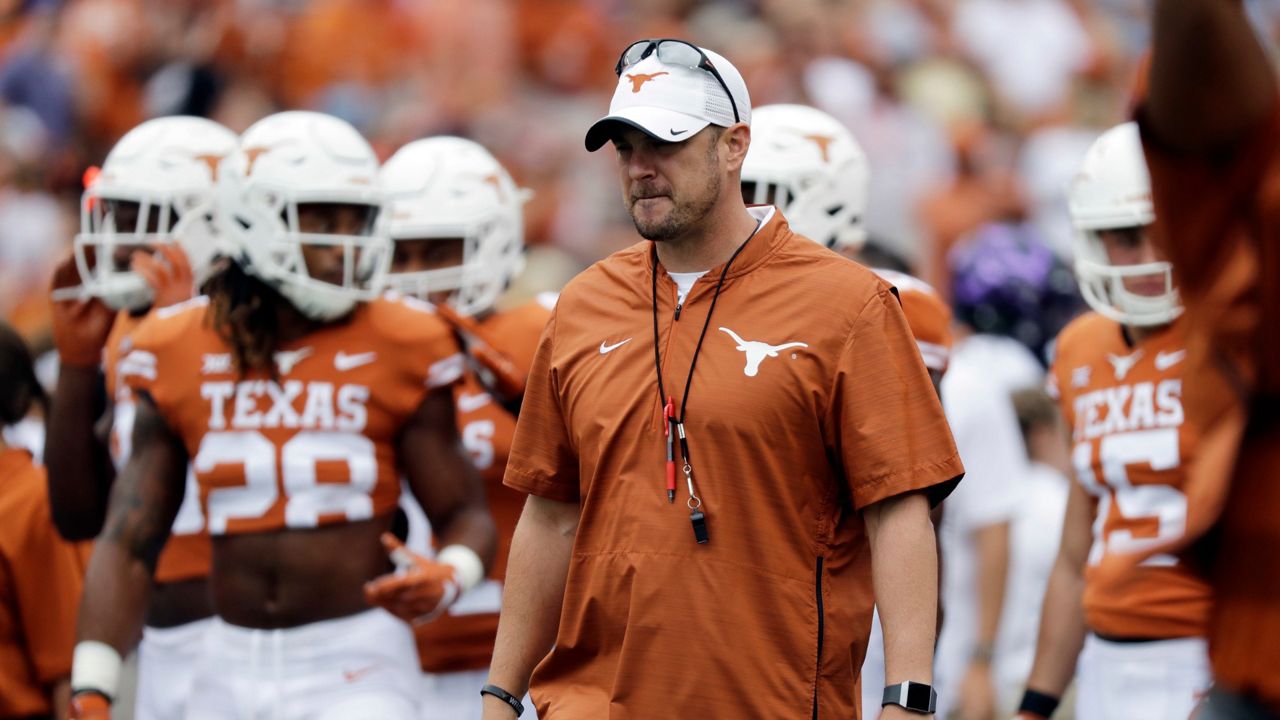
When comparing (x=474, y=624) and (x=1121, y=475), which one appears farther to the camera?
(x=474, y=624)

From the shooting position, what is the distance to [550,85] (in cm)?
1386

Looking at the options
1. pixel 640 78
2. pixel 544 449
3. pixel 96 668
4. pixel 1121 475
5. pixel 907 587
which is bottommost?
pixel 96 668

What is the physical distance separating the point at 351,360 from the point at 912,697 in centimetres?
224

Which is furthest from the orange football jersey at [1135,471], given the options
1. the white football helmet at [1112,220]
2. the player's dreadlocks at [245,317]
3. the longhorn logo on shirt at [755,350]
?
the player's dreadlocks at [245,317]

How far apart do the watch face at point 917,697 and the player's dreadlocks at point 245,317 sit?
2337mm

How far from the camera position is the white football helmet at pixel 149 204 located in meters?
6.34

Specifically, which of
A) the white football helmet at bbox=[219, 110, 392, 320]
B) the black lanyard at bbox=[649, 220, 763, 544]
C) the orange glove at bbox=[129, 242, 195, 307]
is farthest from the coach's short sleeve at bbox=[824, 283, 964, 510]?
the orange glove at bbox=[129, 242, 195, 307]

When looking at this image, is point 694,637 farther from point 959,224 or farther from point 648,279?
point 959,224

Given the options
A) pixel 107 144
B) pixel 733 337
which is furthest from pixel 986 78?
pixel 733 337

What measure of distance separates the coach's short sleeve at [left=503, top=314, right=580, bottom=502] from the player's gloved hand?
738mm

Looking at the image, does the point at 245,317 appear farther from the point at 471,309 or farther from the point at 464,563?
the point at 471,309

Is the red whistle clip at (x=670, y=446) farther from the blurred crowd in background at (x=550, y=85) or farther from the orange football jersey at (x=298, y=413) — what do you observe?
the blurred crowd in background at (x=550, y=85)

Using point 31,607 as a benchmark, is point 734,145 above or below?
above

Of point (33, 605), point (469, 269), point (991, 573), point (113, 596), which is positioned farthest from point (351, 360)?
point (991, 573)
